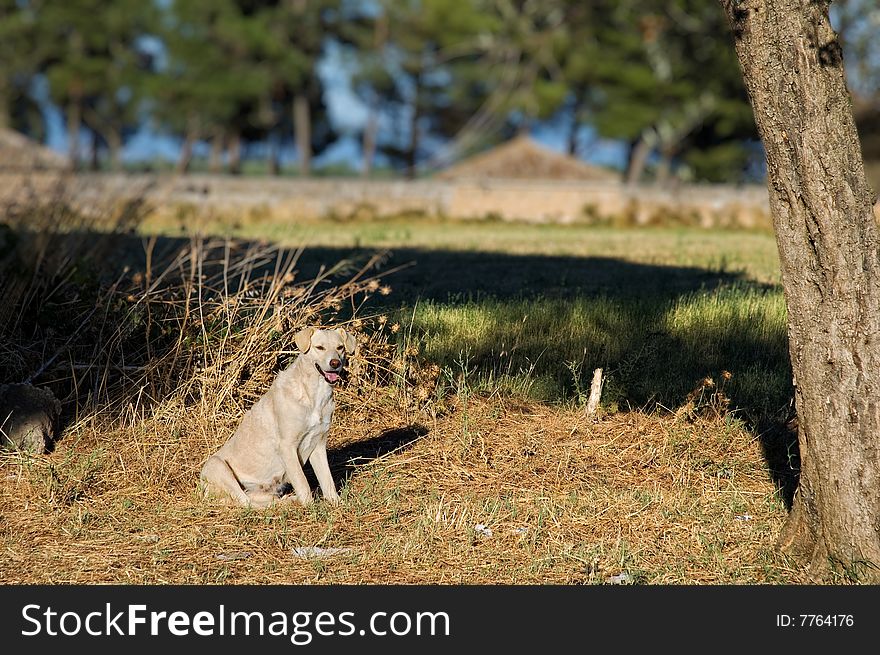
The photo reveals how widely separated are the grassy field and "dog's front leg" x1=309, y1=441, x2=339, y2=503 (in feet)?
0.34

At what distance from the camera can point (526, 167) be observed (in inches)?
1486

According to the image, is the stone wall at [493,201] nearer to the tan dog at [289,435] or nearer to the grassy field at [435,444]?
the grassy field at [435,444]

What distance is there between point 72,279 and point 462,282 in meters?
5.91

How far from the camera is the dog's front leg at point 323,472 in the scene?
652 cm

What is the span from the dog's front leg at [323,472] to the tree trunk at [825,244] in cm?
293

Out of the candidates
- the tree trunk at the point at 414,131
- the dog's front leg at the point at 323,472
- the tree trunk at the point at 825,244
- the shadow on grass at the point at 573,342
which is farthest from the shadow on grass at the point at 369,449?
the tree trunk at the point at 414,131

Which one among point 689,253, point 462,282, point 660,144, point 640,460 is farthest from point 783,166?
point 660,144

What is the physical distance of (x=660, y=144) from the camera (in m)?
53.3

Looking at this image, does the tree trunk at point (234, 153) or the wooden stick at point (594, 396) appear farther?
the tree trunk at point (234, 153)

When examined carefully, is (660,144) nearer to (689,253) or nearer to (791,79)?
(689,253)

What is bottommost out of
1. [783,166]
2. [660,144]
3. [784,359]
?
[784,359]

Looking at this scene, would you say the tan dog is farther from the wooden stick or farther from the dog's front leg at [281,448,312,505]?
the wooden stick

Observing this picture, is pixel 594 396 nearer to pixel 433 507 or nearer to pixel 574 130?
pixel 433 507

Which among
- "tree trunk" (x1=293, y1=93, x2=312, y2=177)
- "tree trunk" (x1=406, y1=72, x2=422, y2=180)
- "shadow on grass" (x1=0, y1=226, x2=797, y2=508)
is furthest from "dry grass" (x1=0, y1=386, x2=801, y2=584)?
"tree trunk" (x1=406, y1=72, x2=422, y2=180)
